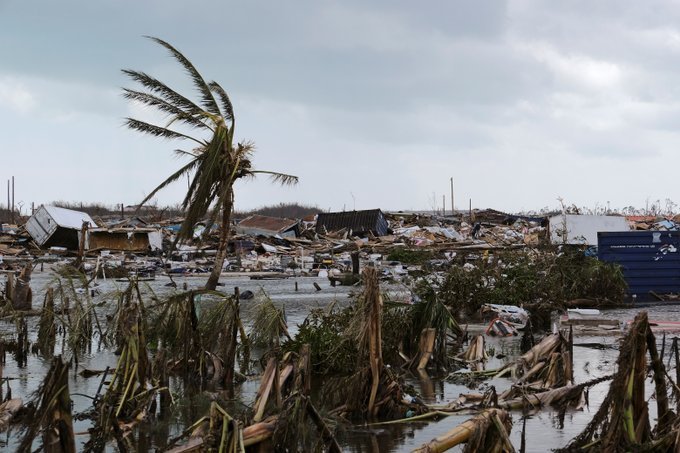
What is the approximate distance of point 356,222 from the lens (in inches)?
2066

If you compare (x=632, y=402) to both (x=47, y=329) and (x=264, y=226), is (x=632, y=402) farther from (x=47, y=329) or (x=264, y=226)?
(x=264, y=226)

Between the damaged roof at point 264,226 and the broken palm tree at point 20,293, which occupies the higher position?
the damaged roof at point 264,226

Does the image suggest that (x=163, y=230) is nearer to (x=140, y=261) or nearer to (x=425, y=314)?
(x=140, y=261)

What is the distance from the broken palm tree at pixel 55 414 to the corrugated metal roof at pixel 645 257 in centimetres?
1820

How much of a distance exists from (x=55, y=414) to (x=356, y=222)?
46405mm

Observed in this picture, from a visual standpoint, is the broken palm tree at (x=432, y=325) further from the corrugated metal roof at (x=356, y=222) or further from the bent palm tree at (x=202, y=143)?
the corrugated metal roof at (x=356, y=222)

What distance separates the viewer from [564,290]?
2100 cm

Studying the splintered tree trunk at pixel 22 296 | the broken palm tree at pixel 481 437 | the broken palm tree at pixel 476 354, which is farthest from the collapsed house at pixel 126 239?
the broken palm tree at pixel 481 437

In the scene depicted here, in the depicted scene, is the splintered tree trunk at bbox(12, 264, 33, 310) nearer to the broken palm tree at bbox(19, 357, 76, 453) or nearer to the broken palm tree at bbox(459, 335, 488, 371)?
the broken palm tree at bbox(459, 335, 488, 371)

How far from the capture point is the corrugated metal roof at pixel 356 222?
51250 mm

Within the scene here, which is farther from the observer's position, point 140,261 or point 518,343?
point 140,261

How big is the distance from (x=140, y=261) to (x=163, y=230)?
10.6m

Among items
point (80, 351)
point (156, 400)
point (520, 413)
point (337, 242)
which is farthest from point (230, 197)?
point (337, 242)

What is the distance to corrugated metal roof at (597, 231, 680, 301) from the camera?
73.8ft
